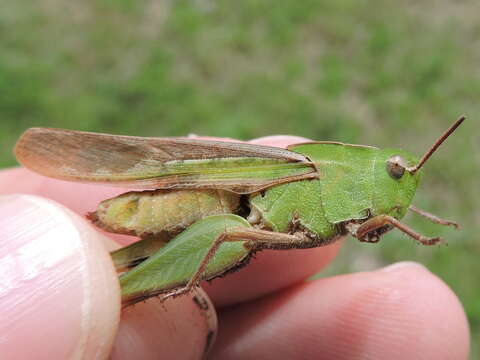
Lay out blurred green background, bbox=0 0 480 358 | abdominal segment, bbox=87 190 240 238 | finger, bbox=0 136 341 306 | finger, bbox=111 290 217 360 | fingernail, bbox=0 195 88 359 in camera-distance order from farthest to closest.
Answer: blurred green background, bbox=0 0 480 358
finger, bbox=0 136 341 306
finger, bbox=111 290 217 360
abdominal segment, bbox=87 190 240 238
fingernail, bbox=0 195 88 359

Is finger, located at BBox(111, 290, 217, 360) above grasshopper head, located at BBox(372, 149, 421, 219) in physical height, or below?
below

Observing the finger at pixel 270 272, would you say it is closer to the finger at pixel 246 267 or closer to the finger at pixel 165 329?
the finger at pixel 246 267

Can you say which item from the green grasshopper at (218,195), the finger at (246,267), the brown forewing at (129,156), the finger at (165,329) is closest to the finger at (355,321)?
the finger at (246,267)

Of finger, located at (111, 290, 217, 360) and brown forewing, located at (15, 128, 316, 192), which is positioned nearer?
brown forewing, located at (15, 128, 316, 192)

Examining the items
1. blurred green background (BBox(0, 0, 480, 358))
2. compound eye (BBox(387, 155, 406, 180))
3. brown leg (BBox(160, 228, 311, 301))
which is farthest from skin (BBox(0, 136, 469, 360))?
blurred green background (BBox(0, 0, 480, 358))

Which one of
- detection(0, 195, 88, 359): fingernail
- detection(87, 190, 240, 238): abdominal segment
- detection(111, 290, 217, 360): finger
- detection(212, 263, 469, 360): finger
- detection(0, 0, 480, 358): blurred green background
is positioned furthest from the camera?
detection(0, 0, 480, 358): blurred green background

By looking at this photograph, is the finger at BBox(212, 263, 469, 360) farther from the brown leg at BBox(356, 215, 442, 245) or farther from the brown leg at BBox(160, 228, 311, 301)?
the brown leg at BBox(160, 228, 311, 301)

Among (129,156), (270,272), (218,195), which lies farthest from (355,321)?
(129,156)
